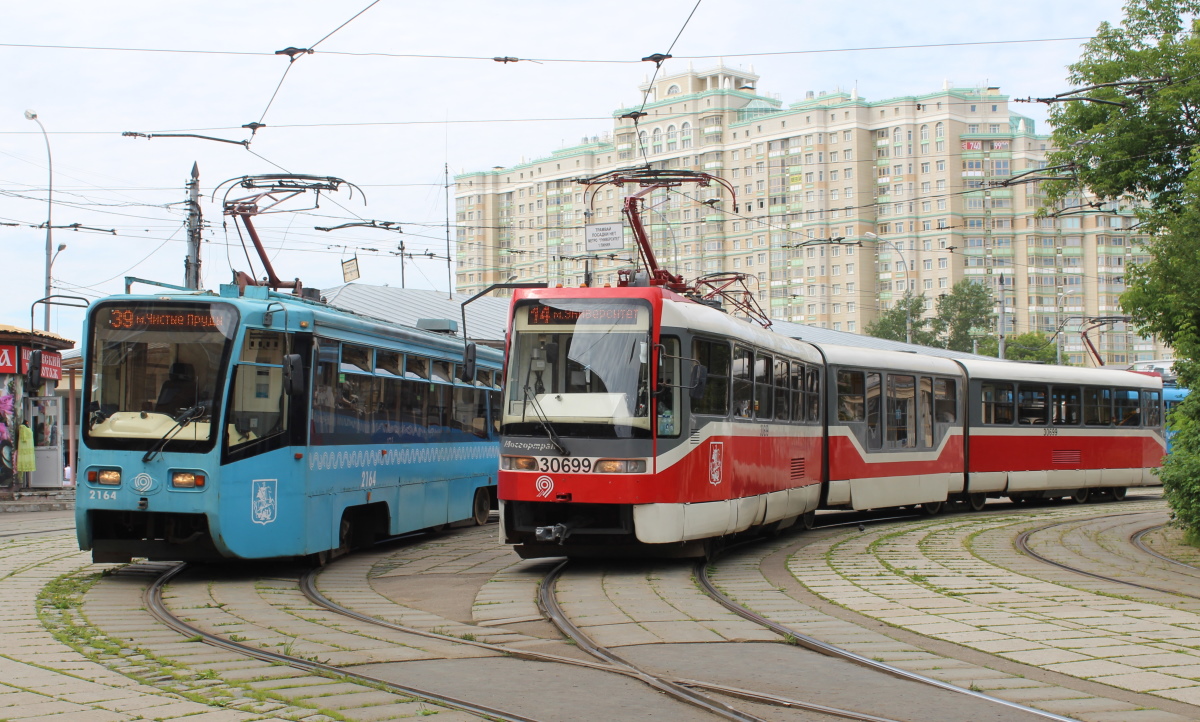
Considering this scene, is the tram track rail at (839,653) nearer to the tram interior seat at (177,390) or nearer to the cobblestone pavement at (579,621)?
the cobblestone pavement at (579,621)

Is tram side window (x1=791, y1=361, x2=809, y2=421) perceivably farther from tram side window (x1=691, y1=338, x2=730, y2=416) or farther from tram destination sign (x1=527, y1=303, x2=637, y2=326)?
tram destination sign (x1=527, y1=303, x2=637, y2=326)

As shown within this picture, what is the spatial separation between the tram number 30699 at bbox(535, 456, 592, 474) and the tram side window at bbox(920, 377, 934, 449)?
417 inches

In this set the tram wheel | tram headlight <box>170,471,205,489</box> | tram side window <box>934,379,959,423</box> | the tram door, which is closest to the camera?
tram headlight <box>170,471,205,489</box>

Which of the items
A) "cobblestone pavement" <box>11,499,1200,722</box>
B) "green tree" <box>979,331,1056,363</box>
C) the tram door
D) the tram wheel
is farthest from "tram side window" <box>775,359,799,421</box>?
"green tree" <box>979,331,1056,363</box>

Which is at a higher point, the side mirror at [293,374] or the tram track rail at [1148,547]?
the side mirror at [293,374]

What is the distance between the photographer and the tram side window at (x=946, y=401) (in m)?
21.4

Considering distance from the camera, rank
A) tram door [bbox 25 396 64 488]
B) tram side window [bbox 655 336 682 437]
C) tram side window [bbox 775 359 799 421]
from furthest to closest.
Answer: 1. tram door [bbox 25 396 64 488]
2. tram side window [bbox 775 359 799 421]
3. tram side window [bbox 655 336 682 437]

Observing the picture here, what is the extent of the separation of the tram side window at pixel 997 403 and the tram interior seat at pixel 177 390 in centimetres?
1564

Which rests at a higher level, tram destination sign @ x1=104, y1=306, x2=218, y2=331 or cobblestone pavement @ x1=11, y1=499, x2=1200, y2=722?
tram destination sign @ x1=104, y1=306, x2=218, y2=331

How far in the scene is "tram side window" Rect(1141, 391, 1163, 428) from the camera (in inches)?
1027

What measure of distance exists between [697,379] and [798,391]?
15.7 ft

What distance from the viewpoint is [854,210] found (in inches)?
3578

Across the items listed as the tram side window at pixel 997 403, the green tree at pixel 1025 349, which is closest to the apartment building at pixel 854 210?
the green tree at pixel 1025 349

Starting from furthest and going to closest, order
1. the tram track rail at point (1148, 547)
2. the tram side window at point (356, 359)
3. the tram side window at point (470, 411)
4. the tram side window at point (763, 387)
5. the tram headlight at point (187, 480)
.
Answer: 1. the tram side window at point (470, 411)
2. the tram side window at point (763, 387)
3. the tram track rail at point (1148, 547)
4. the tram side window at point (356, 359)
5. the tram headlight at point (187, 480)
